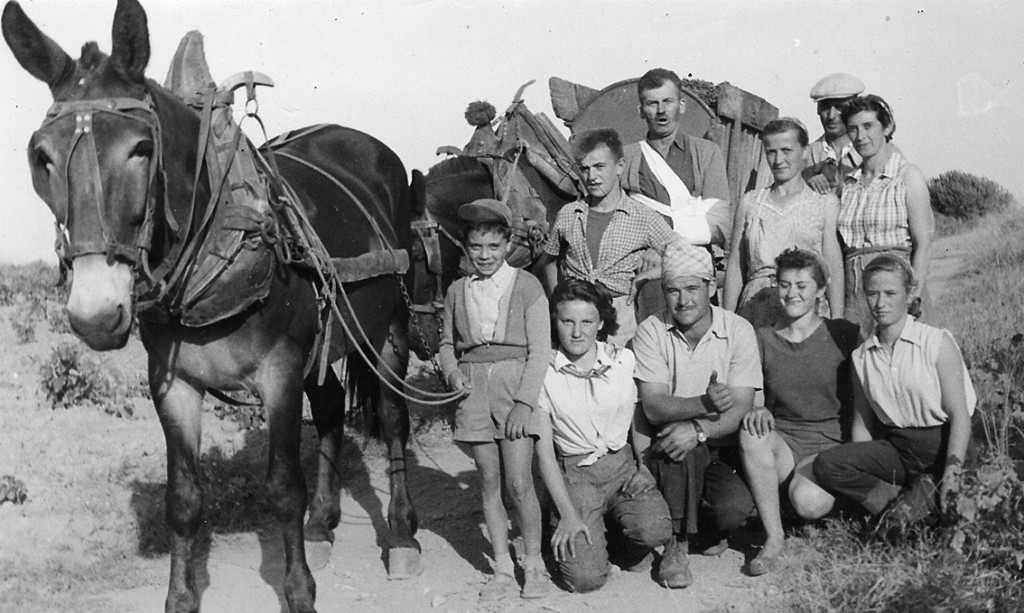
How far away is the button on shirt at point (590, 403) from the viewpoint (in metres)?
4.18

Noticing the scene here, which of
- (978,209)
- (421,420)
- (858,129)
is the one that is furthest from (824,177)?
(978,209)

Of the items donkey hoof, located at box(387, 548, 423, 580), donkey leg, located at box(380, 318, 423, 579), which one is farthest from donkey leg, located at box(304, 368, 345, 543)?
donkey hoof, located at box(387, 548, 423, 580)

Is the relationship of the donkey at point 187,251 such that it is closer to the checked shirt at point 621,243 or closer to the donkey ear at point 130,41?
the donkey ear at point 130,41

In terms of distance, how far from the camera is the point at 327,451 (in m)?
5.25

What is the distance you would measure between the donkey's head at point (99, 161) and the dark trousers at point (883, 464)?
280 centimetres

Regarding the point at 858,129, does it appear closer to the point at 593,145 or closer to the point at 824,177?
the point at 824,177

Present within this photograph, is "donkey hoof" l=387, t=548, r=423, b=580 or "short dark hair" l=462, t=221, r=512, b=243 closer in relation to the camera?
"short dark hair" l=462, t=221, r=512, b=243

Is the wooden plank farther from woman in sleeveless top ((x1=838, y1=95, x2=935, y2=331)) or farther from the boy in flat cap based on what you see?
the boy in flat cap

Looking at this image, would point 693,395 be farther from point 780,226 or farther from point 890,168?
point 890,168

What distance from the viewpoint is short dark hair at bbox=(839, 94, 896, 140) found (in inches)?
175

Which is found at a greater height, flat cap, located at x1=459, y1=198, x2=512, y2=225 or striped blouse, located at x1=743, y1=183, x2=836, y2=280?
flat cap, located at x1=459, y1=198, x2=512, y2=225

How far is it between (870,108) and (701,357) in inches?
55.0

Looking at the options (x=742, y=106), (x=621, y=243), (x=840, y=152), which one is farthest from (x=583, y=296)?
(x=742, y=106)

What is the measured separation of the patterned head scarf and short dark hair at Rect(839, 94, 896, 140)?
3.40 feet
